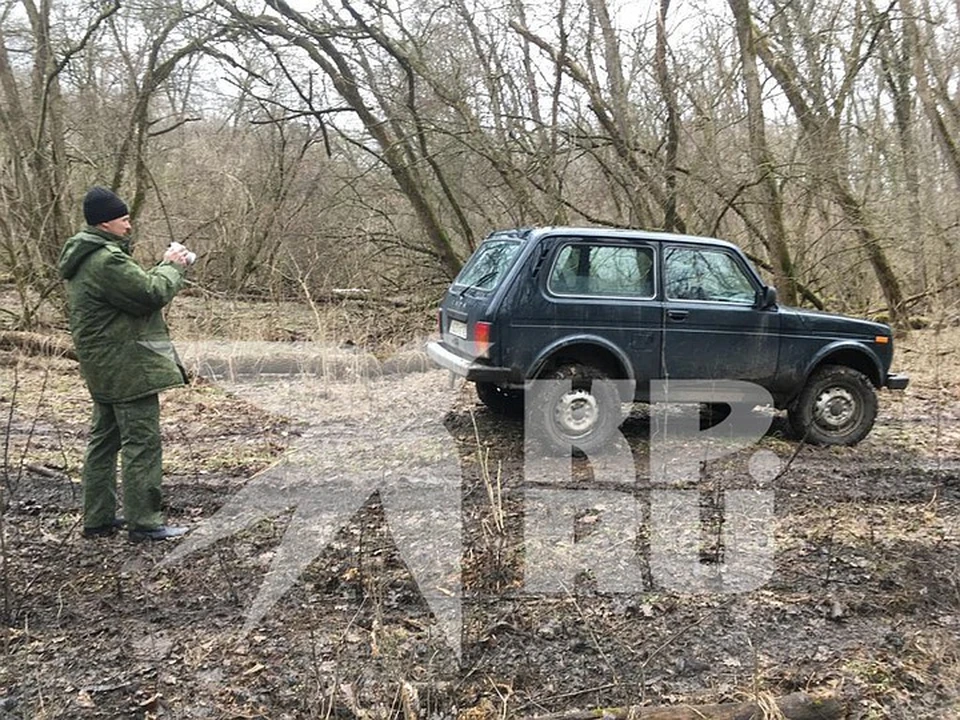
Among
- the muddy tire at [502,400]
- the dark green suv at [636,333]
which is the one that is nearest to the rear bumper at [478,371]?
the dark green suv at [636,333]

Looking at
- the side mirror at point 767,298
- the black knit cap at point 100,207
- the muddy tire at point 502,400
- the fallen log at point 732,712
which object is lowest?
the fallen log at point 732,712

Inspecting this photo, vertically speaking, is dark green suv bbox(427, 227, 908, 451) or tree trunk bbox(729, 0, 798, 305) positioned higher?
tree trunk bbox(729, 0, 798, 305)

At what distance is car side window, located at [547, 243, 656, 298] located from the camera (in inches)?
263

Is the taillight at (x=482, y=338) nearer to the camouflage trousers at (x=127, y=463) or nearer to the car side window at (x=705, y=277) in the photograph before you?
the car side window at (x=705, y=277)

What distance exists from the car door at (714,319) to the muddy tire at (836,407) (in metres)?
0.43

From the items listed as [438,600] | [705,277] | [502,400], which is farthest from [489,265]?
[438,600]

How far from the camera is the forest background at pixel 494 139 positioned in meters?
11.9

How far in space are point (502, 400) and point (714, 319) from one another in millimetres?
1981

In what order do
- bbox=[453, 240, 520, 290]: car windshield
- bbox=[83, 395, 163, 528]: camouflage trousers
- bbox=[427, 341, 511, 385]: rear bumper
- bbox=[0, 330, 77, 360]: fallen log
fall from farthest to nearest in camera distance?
bbox=[0, 330, 77, 360]: fallen log
bbox=[453, 240, 520, 290]: car windshield
bbox=[427, 341, 511, 385]: rear bumper
bbox=[83, 395, 163, 528]: camouflage trousers

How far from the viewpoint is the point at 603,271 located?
22.2ft

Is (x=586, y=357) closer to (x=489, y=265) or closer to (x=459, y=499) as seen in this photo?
(x=489, y=265)

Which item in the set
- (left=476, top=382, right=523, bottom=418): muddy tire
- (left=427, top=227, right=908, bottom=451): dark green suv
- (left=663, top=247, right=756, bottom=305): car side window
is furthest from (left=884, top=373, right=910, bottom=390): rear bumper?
(left=476, top=382, right=523, bottom=418): muddy tire

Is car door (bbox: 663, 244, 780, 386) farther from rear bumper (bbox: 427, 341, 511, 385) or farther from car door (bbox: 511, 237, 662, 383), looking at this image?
rear bumper (bbox: 427, 341, 511, 385)

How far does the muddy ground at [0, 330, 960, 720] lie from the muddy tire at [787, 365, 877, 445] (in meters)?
0.45
